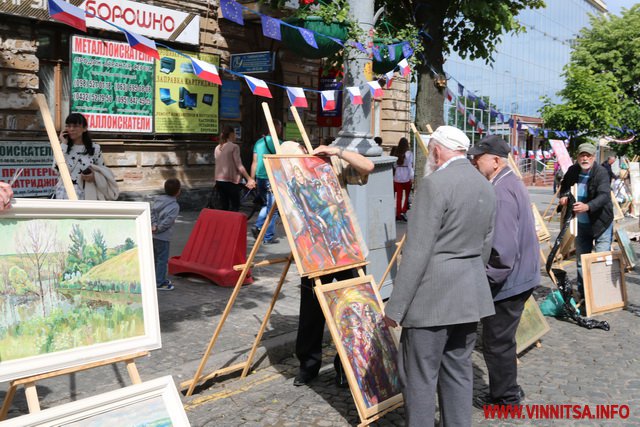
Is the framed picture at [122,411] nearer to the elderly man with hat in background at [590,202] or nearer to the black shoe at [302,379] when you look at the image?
the black shoe at [302,379]

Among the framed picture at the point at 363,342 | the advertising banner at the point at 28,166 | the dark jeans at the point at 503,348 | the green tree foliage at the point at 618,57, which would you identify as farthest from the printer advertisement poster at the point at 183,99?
the green tree foliage at the point at 618,57

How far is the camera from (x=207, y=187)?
1545 centimetres

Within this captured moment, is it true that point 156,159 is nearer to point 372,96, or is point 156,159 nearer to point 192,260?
point 192,260

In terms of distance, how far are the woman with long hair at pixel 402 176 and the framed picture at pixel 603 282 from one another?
23.1 feet

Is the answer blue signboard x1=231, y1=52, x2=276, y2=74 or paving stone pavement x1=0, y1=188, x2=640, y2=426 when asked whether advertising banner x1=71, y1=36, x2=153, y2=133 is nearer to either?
blue signboard x1=231, y1=52, x2=276, y2=74

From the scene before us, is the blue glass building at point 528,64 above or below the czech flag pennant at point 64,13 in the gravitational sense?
above

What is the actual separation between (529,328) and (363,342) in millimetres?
2405

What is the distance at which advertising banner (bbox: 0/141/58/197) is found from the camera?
1150 cm

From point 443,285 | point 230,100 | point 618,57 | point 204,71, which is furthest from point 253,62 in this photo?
point 618,57

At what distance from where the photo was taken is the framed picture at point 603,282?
A: 24.5 feet

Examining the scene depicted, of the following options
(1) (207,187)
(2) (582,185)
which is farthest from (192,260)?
(1) (207,187)

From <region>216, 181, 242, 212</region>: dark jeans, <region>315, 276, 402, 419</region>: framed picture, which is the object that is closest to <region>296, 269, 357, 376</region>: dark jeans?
<region>315, 276, 402, 419</region>: framed picture

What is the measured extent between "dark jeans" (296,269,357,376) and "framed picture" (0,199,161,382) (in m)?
1.55

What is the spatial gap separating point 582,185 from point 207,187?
9.72 meters
